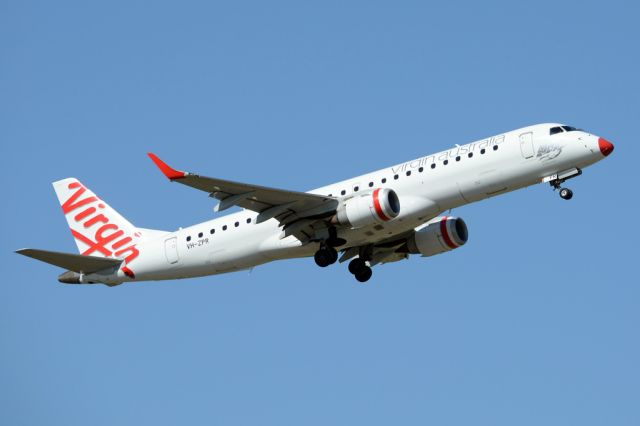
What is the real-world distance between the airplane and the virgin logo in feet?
0.36

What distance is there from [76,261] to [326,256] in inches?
426

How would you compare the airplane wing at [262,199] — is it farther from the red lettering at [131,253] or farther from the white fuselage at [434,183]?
the red lettering at [131,253]

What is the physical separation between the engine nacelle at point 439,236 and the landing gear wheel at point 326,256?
4.61 meters

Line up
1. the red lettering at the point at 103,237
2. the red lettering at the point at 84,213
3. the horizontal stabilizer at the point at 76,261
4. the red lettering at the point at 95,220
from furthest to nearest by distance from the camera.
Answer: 1. the red lettering at the point at 84,213
2. the red lettering at the point at 95,220
3. the red lettering at the point at 103,237
4. the horizontal stabilizer at the point at 76,261

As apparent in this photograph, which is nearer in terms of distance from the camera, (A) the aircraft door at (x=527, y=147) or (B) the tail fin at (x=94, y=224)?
(A) the aircraft door at (x=527, y=147)

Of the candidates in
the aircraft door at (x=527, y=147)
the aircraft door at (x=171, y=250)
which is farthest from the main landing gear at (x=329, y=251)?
the aircraft door at (x=527, y=147)

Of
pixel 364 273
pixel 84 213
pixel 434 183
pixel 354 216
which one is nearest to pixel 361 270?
pixel 364 273

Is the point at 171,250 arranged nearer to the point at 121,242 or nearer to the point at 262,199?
the point at 121,242

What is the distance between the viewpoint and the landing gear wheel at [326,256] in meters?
42.8

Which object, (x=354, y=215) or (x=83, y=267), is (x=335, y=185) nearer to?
(x=354, y=215)

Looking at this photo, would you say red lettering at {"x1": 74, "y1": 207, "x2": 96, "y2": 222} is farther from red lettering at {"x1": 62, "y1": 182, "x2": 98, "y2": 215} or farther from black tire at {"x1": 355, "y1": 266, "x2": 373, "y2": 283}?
black tire at {"x1": 355, "y1": 266, "x2": 373, "y2": 283}

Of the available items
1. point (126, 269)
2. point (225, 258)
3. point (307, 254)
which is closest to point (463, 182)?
point (307, 254)

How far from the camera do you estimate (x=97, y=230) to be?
4969 centimetres

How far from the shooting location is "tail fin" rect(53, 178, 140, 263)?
48406 millimetres
